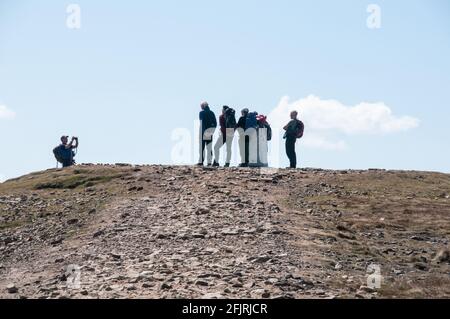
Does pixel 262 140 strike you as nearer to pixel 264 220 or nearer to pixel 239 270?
pixel 264 220

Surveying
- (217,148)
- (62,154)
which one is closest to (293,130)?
(217,148)

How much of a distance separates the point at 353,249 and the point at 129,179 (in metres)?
13.7

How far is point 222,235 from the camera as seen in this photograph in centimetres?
2239

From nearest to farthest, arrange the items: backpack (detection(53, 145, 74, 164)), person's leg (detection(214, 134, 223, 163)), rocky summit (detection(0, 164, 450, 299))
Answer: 1. rocky summit (detection(0, 164, 450, 299))
2. person's leg (detection(214, 134, 223, 163))
3. backpack (detection(53, 145, 74, 164))

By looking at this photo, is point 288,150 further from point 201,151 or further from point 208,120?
point 208,120

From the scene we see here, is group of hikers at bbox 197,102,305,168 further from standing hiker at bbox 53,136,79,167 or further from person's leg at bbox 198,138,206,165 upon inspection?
standing hiker at bbox 53,136,79,167

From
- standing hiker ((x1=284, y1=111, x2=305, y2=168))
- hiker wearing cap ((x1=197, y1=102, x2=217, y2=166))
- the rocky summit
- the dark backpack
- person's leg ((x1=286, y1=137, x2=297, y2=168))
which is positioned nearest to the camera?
the rocky summit

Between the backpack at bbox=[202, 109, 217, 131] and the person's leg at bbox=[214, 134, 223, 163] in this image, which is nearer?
the backpack at bbox=[202, 109, 217, 131]

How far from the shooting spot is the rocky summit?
17969mm

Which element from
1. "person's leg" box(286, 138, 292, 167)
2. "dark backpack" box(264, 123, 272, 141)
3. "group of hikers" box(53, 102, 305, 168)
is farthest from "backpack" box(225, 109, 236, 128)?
"person's leg" box(286, 138, 292, 167)

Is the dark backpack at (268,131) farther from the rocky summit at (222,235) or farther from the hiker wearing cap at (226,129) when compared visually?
the rocky summit at (222,235)

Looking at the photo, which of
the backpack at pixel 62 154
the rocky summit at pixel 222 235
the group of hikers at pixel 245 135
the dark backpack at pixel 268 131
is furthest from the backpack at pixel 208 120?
the backpack at pixel 62 154

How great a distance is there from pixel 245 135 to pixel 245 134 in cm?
8
